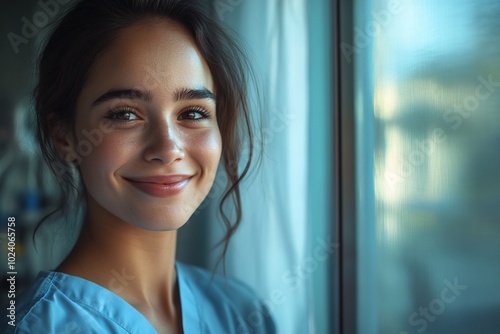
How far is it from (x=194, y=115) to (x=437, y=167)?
0.32 m

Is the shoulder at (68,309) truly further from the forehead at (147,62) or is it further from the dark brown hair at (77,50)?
the forehead at (147,62)

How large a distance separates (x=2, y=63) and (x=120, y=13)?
14 centimetres

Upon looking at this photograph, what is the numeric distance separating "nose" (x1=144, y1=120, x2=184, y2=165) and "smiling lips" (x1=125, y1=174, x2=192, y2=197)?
20mm

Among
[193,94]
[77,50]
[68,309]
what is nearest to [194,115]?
[193,94]

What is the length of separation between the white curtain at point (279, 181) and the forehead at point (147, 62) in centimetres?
13

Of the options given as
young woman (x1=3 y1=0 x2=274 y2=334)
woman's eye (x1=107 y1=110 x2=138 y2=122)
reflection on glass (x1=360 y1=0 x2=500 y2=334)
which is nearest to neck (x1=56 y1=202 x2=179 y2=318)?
young woman (x1=3 y1=0 x2=274 y2=334)

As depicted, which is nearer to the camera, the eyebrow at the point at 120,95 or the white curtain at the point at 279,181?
the eyebrow at the point at 120,95

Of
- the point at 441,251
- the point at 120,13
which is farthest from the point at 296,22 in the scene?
the point at 441,251

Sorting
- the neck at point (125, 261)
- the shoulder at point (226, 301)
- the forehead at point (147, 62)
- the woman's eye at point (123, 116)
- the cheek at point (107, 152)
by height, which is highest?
the forehead at point (147, 62)

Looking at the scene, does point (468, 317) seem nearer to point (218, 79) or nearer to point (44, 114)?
point (218, 79)

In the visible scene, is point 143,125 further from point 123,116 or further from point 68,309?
point 68,309

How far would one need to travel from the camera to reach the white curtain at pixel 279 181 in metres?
0.71

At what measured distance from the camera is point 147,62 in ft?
1.90

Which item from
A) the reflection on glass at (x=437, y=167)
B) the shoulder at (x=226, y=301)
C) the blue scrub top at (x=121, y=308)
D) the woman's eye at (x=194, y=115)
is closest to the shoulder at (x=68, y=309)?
the blue scrub top at (x=121, y=308)
